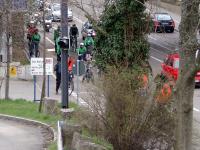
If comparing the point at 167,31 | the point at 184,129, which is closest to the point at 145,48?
the point at 184,129

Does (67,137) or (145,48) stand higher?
(145,48)

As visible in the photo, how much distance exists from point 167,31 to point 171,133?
35.1 meters

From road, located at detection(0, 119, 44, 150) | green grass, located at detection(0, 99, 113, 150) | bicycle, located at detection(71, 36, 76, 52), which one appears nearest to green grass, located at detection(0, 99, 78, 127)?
green grass, located at detection(0, 99, 113, 150)

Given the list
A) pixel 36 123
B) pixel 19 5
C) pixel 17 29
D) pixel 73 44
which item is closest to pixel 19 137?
pixel 36 123

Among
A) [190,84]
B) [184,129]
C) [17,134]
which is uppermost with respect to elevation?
[190,84]

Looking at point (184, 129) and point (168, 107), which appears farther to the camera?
point (168, 107)

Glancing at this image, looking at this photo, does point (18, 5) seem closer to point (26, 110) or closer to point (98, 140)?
point (26, 110)

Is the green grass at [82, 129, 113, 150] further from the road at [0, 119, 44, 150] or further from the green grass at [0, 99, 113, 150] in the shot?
the green grass at [0, 99, 113, 150]

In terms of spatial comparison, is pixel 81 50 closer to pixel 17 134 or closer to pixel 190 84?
pixel 17 134

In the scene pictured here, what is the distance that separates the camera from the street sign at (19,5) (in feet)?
88.7

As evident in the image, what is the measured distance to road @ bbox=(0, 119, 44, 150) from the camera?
18.6m

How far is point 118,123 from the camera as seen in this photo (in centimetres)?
1611

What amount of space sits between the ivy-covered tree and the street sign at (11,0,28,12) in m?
4.42

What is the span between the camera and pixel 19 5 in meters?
27.5
